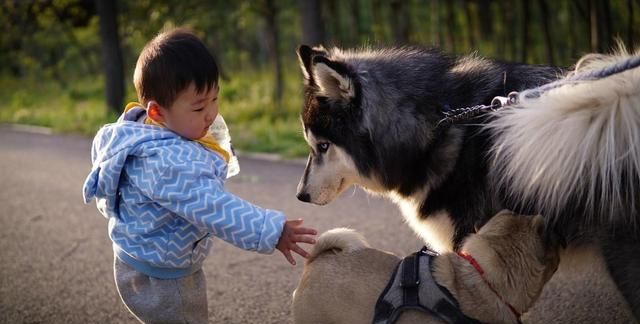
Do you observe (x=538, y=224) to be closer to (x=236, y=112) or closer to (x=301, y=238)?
(x=301, y=238)

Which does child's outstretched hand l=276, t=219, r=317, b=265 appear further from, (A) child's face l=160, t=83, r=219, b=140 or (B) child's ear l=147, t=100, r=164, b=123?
(B) child's ear l=147, t=100, r=164, b=123

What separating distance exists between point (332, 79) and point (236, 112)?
8829 millimetres

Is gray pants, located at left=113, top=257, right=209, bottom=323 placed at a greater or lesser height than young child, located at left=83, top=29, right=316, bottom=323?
lesser

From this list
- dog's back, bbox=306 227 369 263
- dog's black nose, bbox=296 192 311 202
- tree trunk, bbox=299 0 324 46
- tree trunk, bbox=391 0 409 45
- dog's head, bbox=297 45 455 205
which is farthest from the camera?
tree trunk, bbox=391 0 409 45

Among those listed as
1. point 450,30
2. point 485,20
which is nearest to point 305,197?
point 450,30

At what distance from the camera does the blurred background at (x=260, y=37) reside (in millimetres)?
10117

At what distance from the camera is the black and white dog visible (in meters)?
2.42

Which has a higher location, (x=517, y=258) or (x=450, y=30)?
(x=517, y=258)

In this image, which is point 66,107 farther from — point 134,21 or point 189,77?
point 189,77

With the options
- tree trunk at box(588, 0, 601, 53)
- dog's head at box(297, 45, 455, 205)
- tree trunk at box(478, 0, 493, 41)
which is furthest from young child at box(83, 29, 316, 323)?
tree trunk at box(478, 0, 493, 41)

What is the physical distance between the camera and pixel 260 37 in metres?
24.2

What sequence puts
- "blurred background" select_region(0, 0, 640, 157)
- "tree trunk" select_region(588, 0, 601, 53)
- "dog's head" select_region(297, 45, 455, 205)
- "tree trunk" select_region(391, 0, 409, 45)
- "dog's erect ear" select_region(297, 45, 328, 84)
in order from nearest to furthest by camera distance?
"dog's head" select_region(297, 45, 455, 205) → "dog's erect ear" select_region(297, 45, 328, 84) → "tree trunk" select_region(588, 0, 601, 53) → "blurred background" select_region(0, 0, 640, 157) → "tree trunk" select_region(391, 0, 409, 45)

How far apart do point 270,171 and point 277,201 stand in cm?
136

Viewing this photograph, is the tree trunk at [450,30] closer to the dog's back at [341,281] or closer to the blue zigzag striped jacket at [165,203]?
the dog's back at [341,281]
